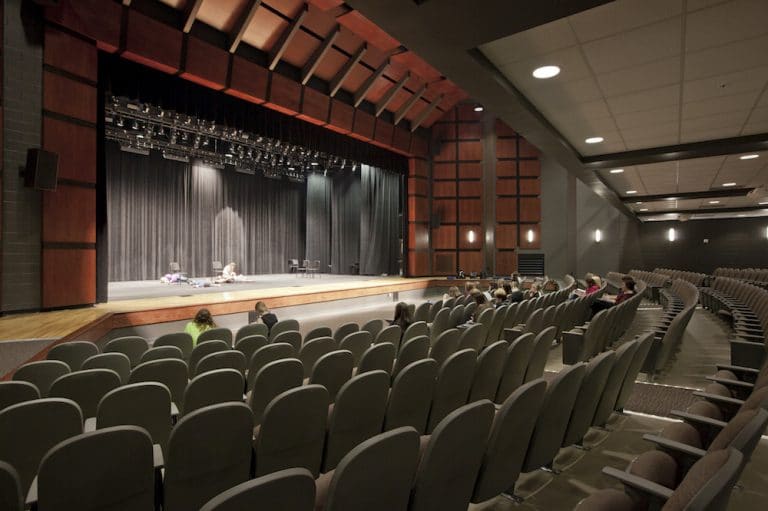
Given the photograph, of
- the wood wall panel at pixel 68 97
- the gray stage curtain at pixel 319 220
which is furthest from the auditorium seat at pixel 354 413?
the gray stage curtain at pixel 319 220

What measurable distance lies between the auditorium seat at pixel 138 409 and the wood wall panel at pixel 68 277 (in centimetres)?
527

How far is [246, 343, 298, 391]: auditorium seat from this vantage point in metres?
3.40

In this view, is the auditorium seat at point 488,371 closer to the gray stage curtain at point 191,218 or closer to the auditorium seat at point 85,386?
the auditorium seat at point 85,386

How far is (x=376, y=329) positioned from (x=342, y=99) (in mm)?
8594

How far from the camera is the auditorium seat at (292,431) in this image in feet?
6.23

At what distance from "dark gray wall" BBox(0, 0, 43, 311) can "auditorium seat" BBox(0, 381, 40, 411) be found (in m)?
4.72

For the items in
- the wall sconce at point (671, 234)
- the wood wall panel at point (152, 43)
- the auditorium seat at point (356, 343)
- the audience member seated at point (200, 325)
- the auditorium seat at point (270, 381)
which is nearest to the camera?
the auditorium seat at point (270, 381)

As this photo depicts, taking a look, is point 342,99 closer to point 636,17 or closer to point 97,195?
point 97,195

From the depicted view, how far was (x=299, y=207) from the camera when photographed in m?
20.6

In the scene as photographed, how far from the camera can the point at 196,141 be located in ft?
38.3

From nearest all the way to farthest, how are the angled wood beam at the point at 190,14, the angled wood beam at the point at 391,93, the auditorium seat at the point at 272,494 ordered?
the auditorium seat at the point at 272,494, the angled wood beam at the point at 190,14, the angled wood beam at the point at 391,93

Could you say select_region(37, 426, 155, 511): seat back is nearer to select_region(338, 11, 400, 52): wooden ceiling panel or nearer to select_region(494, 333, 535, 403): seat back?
select_region(494, 333, 535, 403): seat back

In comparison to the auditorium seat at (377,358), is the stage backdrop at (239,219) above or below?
above

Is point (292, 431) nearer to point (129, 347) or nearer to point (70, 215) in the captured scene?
point (129, 347)
